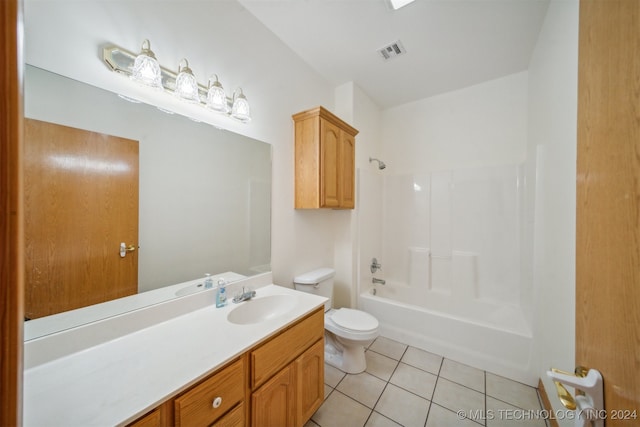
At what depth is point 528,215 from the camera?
2.03 m

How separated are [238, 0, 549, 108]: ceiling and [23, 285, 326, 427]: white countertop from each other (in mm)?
2035

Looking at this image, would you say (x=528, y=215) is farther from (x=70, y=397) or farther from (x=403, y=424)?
(x=70, y=397)

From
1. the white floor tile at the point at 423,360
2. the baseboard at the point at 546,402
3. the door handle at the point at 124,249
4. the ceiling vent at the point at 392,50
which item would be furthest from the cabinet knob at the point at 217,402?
the ceiling vent at the point at 392,50

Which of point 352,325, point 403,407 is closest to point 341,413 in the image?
point 403,407

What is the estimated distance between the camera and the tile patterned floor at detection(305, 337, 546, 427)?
1.41 metres

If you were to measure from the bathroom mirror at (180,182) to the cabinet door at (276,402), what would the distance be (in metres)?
0.70

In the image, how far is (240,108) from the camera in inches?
57.9

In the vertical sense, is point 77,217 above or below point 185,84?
below

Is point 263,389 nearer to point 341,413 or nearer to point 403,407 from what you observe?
point 341,413

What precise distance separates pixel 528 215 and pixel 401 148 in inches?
58.3

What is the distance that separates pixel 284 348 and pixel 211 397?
14.4 inches

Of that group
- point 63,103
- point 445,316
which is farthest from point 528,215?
point 63,103

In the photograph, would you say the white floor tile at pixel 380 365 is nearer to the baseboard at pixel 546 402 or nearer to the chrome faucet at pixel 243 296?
the baseboard at pixel 546 402

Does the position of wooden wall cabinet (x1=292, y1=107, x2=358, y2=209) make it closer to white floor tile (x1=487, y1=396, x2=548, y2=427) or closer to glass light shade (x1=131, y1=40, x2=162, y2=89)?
glass light shade (x1=131, y1=40, x2=162, y2=89)
